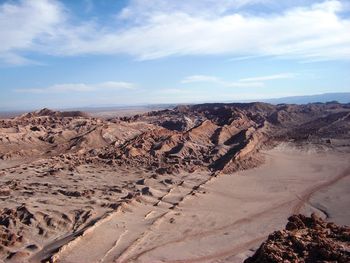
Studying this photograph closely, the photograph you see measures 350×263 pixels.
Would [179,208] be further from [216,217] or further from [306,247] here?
[306,247]

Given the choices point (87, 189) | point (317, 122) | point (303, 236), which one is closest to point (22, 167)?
point (87, 189)

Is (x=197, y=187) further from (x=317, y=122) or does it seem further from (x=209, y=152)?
(x=317, y=122)

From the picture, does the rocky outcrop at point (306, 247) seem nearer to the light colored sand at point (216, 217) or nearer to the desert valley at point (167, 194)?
the desert valley at point (167, 194)

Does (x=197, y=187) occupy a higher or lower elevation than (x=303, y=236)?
lower

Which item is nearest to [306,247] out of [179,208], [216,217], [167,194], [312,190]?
[216,217]

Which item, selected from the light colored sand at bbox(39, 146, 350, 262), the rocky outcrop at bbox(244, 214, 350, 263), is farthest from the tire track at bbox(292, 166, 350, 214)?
the rocky outcrop at bbox(244, 214, 350, 263)

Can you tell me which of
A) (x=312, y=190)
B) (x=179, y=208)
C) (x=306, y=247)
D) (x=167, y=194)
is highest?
(x=306, y=247)

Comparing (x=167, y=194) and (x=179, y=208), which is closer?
(x=179, y=208)
